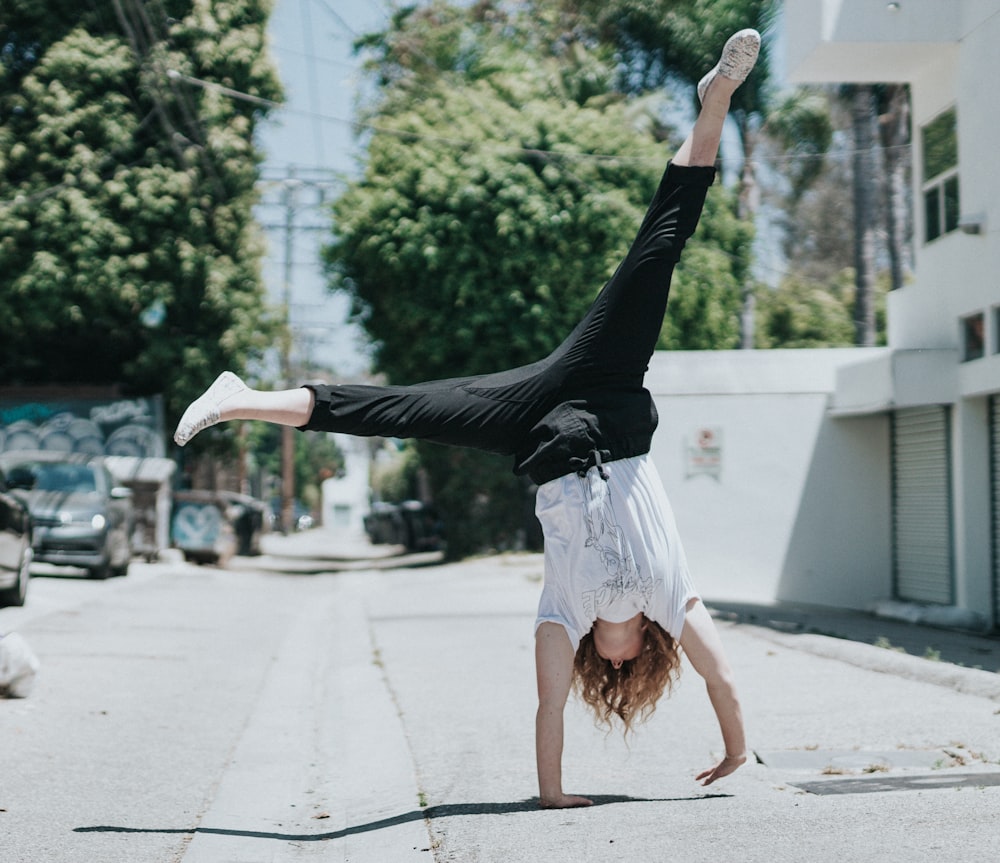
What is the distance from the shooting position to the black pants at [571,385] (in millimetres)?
4379

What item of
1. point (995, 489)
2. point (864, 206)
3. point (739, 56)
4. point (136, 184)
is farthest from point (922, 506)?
point (136, 184)

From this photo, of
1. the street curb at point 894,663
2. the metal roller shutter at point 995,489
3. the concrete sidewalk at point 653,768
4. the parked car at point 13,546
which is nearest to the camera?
the concrete sidewalk at point 653,768

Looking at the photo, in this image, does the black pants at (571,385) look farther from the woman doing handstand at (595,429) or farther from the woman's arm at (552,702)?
the woman's arm at (552,702)

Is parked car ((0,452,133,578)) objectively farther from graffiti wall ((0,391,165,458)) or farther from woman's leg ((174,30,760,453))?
woman's leg ((174,30,760,453))

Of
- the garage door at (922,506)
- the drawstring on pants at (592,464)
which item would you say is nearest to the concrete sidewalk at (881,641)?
the garage door at (922,506)

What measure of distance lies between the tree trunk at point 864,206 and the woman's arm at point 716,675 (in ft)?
77.7

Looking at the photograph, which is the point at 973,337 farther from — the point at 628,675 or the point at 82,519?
the point at 82,519

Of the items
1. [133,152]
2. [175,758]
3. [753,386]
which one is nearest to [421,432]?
[175,758]

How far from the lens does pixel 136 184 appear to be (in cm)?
2612

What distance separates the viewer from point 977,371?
1287 cm

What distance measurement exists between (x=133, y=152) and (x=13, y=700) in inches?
822

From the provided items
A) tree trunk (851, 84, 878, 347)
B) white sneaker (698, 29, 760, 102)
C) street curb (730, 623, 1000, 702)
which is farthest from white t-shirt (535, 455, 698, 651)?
tree trunk (851, 84, 878, 347)

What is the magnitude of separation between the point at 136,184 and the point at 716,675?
23586mm

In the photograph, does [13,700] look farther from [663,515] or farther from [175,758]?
[663,515]
